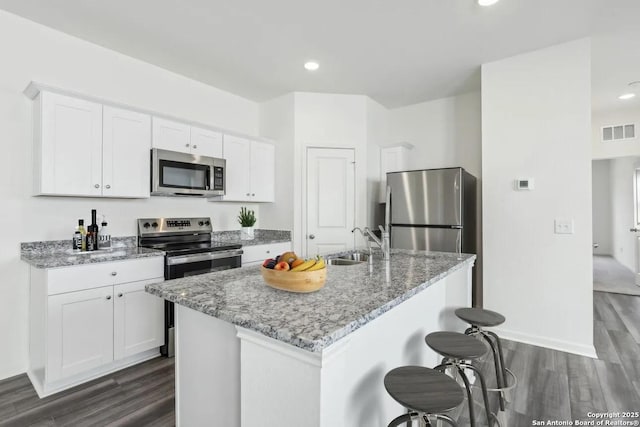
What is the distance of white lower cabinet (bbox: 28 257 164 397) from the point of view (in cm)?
213

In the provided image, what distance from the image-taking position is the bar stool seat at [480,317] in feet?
6.14

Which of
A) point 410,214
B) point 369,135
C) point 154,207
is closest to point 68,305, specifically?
point 154,207

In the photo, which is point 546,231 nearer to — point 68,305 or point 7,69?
point 68,305

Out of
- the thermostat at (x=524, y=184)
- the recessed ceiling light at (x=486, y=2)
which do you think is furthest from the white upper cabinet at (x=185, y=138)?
the thermostat at (x=524, y=184)

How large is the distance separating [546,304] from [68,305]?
3835 millimetres

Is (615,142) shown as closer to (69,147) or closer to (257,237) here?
(257,237)

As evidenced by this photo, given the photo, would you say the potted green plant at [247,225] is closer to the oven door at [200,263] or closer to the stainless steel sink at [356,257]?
the oven door at [200,263]

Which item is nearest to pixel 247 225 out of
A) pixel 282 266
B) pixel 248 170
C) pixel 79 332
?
pixel 248 170

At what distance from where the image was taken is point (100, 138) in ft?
8.52

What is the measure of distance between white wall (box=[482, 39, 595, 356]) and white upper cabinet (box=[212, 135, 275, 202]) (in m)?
2.48

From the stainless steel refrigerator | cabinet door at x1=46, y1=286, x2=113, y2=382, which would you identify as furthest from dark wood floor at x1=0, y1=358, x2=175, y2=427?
the stainless steel refrigerator

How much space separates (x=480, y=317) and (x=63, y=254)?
300cm

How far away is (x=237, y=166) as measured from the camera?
12.3 feet

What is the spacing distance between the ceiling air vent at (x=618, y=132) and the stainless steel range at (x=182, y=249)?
5426mm
